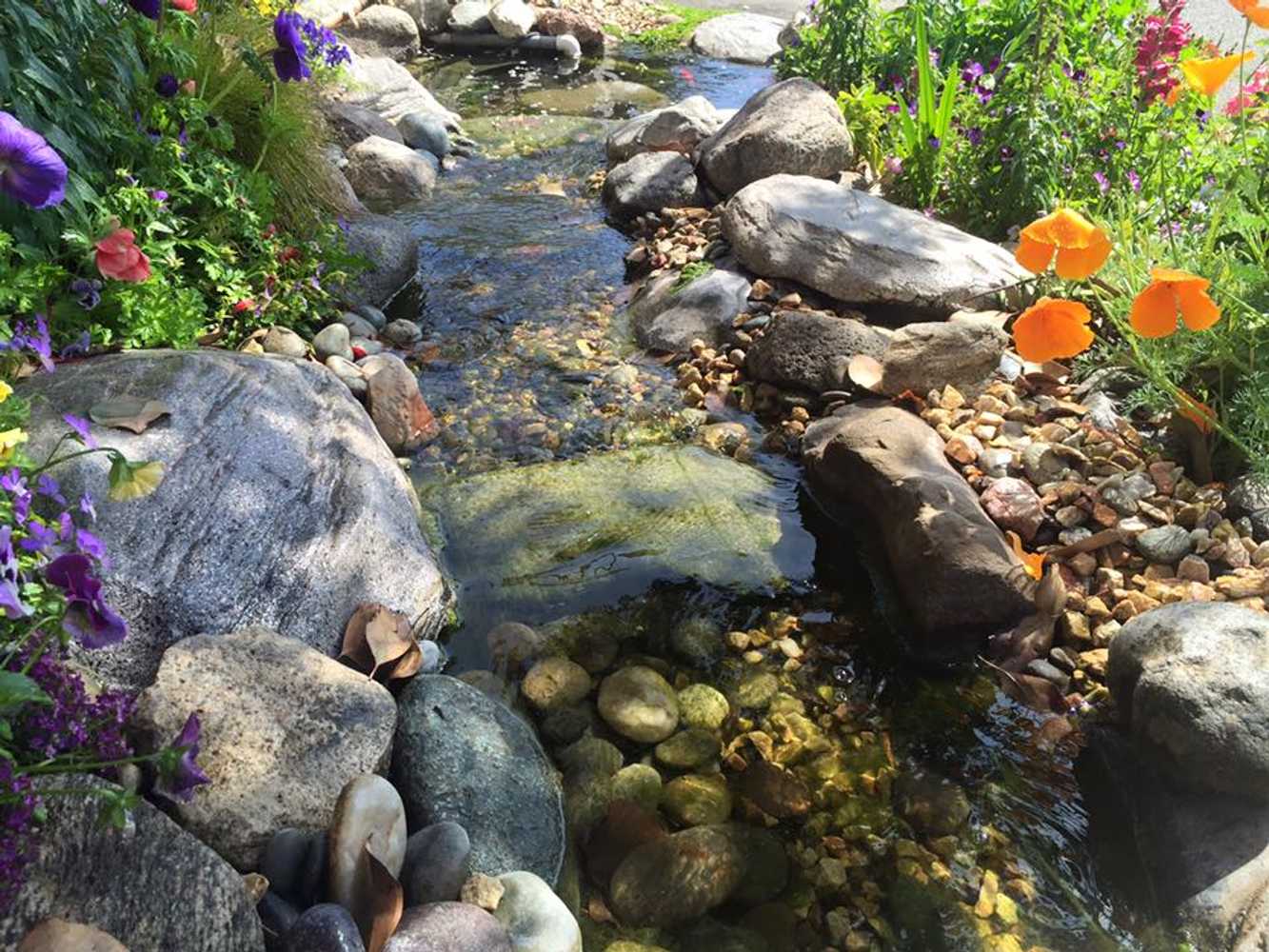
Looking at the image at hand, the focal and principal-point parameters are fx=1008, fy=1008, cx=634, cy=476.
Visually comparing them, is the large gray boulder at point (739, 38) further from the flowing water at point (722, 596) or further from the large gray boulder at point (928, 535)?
the large gray boulder at point (928, 535)

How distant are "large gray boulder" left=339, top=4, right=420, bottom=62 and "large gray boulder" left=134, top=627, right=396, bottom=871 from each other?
8713mm

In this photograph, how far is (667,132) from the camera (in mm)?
7043

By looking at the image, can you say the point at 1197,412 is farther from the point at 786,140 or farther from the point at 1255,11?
the point at 786,140

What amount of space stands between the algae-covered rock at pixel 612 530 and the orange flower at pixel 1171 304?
1.41 metres

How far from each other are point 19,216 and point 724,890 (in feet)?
9.48

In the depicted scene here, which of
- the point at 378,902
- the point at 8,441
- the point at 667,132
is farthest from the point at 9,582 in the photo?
the point at 667,132

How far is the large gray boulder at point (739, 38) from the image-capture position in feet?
35.4

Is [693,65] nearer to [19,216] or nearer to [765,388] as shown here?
[765,388]

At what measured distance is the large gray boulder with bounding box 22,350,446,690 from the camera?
265 cm

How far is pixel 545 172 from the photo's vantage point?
733 centimetres

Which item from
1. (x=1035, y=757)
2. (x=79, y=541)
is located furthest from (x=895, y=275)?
(x=79, y=541)

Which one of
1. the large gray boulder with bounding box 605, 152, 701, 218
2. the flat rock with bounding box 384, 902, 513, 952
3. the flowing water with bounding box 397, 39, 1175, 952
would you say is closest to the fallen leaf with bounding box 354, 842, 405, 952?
the flat rock with bounding box 384, 902, 513, 952

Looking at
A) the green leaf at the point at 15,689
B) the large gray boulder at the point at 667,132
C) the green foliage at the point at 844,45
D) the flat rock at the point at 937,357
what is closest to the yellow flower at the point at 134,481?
the green leaf at the point at 15,689

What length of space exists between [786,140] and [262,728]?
15.6 feet
